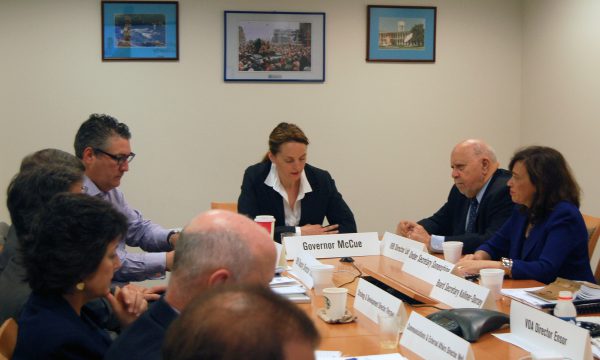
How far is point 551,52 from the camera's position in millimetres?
5375

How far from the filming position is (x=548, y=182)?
3160mm

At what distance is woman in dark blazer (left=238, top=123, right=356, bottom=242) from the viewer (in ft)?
13.3

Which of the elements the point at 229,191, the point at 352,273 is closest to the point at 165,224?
the point at 229,191

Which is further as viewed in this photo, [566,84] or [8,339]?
[566,84]

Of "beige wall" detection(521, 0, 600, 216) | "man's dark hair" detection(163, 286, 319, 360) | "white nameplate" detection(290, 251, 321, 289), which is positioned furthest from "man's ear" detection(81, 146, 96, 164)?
"beige wall" detection(521, 0, 600, 216)

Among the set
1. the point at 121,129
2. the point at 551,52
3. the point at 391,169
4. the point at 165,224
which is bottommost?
the point at 165,224

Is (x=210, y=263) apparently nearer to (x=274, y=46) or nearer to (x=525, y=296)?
(x=525, y=296)

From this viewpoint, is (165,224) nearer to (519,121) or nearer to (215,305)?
(519,121)

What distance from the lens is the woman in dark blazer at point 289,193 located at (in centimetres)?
406

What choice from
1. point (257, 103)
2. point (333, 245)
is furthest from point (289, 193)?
point (257, 103)

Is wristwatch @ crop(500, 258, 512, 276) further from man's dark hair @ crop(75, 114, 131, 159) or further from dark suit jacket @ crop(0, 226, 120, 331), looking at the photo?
man's dark hair @ crop(75, 114, 131, 159)

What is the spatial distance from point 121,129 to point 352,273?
4.60 feet

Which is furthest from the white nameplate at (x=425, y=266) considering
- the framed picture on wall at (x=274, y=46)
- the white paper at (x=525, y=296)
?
the framed picture on wall at (x=274, y=46)

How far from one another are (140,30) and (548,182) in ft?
11.4
